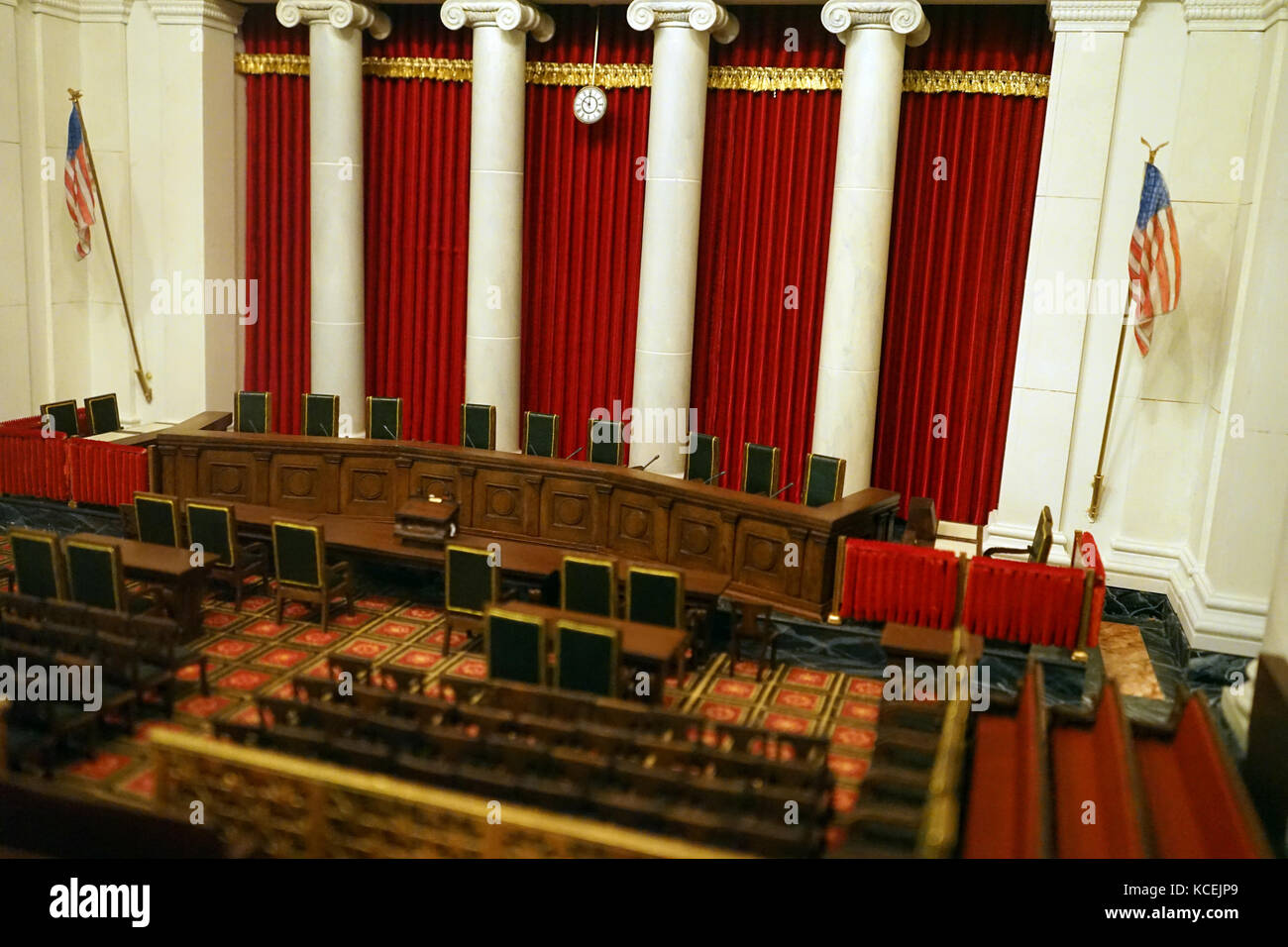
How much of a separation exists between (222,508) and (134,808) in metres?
3.87

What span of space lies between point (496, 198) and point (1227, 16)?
6.17 m

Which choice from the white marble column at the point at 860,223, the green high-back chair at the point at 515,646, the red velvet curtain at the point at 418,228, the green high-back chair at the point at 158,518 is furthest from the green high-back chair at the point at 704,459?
the green high-back chair at the point at 158,518

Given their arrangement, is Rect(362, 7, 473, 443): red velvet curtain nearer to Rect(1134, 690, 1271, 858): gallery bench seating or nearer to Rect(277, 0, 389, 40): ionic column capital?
Rect(277, 0, 389, 40): ionic column capital

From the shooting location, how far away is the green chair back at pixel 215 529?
8.38m

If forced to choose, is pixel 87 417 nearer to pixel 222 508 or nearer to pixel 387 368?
pixel 387 368

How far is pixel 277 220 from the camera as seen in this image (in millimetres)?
12320

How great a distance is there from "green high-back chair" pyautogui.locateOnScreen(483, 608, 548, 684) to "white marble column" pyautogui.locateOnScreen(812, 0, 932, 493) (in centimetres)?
443

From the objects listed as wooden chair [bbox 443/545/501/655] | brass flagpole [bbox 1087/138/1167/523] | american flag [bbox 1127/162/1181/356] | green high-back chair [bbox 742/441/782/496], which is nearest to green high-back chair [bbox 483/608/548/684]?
wooden chair [bbox 443/545/501/655]

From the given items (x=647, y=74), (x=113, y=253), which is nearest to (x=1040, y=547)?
(x=647, y=74)

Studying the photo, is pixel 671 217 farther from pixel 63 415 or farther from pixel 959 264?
pixel 63 415

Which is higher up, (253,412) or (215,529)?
(253,412)

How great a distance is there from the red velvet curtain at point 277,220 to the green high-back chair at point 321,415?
1.51 meters

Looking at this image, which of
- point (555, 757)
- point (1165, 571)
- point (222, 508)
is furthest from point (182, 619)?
point (1165, 571)

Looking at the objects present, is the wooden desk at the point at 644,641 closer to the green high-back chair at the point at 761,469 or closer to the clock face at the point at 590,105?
the green high-back chair at the point at 761,469
